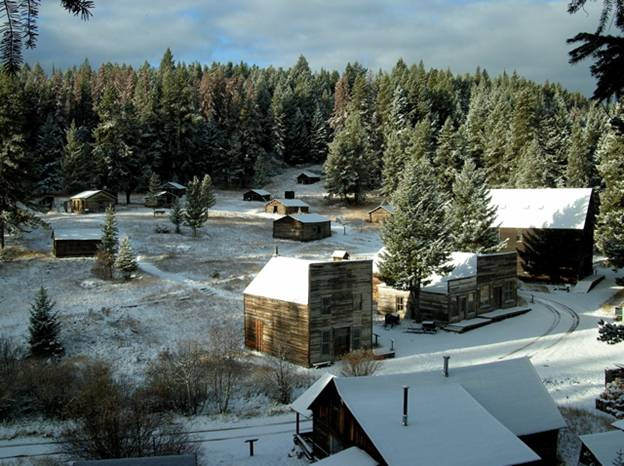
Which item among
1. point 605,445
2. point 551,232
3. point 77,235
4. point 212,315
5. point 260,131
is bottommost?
point 212,315

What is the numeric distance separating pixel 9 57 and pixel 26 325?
39.9 meters

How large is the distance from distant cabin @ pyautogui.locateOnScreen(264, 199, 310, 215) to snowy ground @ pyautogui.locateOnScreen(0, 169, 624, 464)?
12390 millimetres

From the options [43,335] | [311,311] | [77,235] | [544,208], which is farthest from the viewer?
[544,208]

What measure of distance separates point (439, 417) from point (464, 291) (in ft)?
91.3

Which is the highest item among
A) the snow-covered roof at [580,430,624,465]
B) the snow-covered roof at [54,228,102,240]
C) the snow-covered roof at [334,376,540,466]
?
the snow-covered roof at [54,228,102,240]

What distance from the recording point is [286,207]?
8112cm

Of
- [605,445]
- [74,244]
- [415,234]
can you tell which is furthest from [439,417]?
[74,244]

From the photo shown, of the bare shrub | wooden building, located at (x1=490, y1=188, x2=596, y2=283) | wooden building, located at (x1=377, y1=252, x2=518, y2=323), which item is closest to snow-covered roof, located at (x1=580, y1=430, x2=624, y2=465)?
the bare shrub

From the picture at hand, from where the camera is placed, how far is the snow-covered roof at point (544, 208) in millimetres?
57219

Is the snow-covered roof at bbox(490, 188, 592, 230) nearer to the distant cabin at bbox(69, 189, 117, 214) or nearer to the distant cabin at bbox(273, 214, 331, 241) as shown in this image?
the distant cabin at bbox(273, 214, 331, 241)

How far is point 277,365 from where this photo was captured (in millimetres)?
34281

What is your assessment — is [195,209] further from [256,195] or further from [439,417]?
[439,417]

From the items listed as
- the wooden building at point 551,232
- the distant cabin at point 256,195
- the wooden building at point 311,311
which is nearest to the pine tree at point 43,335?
the wooden building at point 311,311

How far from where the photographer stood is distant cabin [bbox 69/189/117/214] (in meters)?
73.9
